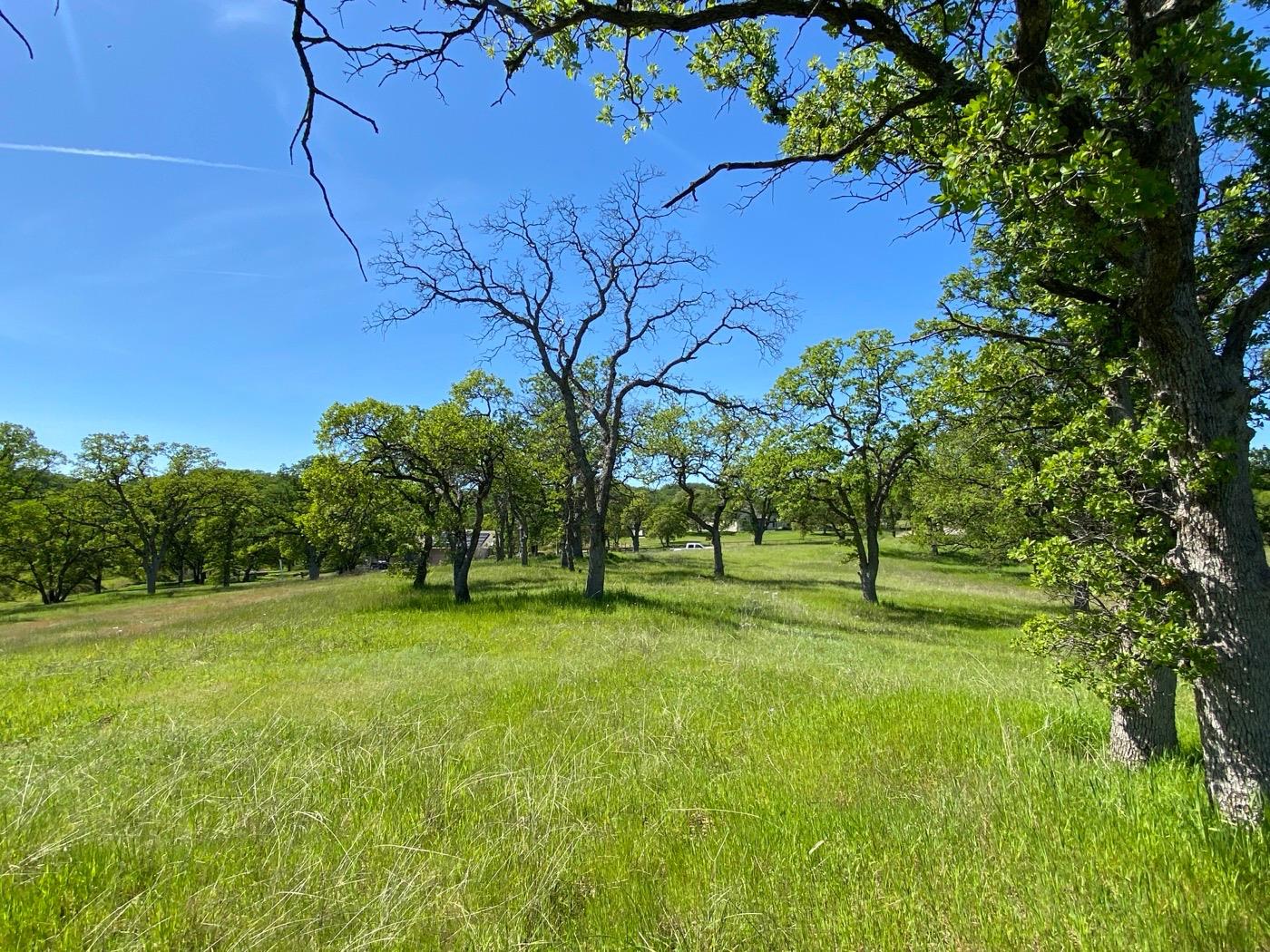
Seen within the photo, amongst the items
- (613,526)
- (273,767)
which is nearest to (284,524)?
(613,526)

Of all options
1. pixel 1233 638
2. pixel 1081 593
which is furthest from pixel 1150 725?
pixel 1233 638

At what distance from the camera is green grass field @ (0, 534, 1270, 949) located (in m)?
2.63

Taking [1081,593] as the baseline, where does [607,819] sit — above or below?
below

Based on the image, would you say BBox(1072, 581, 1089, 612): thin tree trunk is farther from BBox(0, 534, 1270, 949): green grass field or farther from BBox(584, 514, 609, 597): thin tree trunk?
BBox(584, 514, 609, 597): thin tree trunk

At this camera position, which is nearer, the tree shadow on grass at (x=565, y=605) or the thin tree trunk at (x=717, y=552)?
the tree shadow on grass at (x=565, y=605)

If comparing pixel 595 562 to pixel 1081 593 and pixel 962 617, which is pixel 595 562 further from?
pixel 962 617

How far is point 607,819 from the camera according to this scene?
12.5ft

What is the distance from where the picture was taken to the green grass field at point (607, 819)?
263 centimetres

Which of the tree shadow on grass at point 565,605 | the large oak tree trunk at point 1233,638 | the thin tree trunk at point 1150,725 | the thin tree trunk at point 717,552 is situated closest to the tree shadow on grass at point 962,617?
the tree shadow on grass at point 565,605

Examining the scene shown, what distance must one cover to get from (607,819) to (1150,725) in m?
4.57

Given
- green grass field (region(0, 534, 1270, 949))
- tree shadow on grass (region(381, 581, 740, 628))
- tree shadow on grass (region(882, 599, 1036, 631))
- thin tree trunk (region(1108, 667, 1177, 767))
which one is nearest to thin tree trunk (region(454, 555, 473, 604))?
tree shadow on grass (region(381, 581, 740, 628))

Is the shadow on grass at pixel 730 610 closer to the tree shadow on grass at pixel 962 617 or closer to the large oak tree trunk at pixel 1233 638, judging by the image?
the tree shadow on grass at pixel 962 617

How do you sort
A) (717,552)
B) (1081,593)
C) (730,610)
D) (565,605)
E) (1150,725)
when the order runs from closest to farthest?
(1081,593) < (1150,725) < (565,605) < (730,610) < (717,552)

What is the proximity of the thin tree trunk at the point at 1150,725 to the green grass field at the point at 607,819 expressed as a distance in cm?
27
